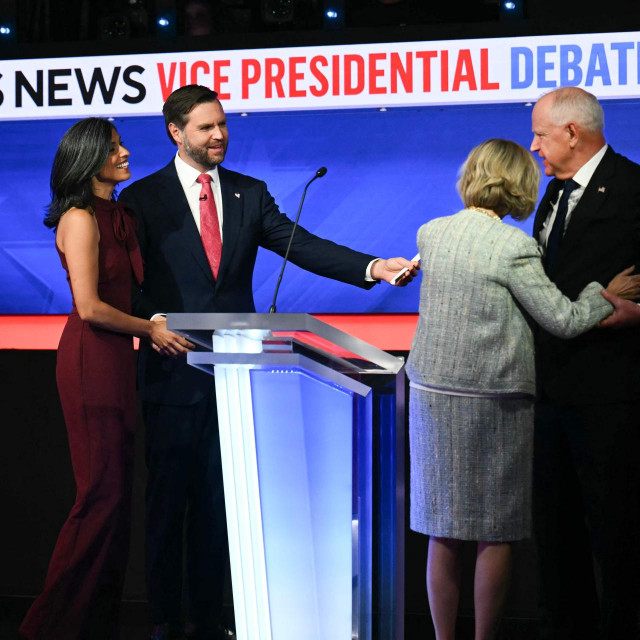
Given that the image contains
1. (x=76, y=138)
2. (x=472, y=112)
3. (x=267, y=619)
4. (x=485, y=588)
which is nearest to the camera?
(x=267, y=619)

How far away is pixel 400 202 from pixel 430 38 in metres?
0.83

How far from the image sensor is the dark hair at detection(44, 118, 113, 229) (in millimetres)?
2549

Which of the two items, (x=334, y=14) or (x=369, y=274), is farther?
(x=334, y=14)

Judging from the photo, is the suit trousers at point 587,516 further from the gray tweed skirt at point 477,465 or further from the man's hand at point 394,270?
the man's hand at point 394,270

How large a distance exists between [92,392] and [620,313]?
137cm

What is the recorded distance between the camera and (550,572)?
2482mm

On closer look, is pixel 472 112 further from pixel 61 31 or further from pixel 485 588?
pixel 485 588

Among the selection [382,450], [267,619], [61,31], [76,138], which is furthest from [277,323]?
[61,31]

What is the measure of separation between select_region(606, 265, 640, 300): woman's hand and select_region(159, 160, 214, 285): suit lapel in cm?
115

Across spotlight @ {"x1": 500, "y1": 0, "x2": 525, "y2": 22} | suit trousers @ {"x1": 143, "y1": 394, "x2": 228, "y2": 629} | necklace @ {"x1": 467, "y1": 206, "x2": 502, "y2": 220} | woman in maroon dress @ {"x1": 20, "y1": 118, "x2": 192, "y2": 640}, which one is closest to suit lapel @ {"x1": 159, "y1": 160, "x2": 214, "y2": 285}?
woman in maroon dress @ {"x1": 20, "y1": 118, "x2": 192, "y2": 640}

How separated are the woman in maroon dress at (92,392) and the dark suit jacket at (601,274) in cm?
100

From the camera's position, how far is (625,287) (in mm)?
2293

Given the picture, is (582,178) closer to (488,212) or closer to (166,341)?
(488,212)

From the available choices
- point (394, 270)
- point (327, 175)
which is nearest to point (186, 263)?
point (394, 270)
